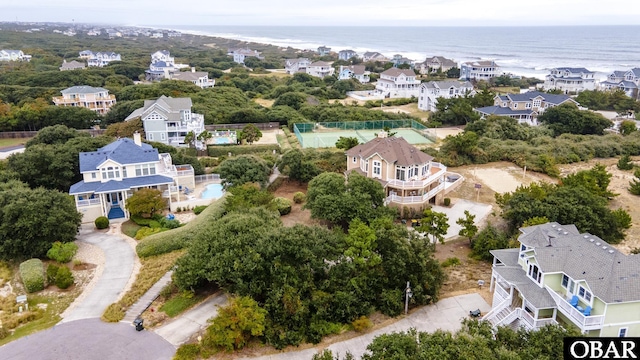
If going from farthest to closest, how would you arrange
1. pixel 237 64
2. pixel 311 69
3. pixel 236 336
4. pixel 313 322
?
1. pixel 237 64
2. pixel 311 69
3. pixel 313 322
4. pixel 236 336

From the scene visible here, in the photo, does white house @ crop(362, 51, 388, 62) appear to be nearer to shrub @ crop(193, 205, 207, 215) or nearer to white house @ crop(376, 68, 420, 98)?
white house @ crop(376, 68, 420, 98)

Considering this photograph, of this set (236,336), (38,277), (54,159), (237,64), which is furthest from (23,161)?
(237,64)

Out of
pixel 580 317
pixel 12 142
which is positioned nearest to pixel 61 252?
pixel 580 317

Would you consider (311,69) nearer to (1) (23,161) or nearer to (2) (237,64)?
(2) (237,64)

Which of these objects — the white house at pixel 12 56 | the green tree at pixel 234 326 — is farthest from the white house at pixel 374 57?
the green tree at pixel 234 326

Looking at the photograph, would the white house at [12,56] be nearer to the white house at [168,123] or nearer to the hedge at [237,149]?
the white house at [168,123]

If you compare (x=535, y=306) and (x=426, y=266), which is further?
(x=426, y=266)

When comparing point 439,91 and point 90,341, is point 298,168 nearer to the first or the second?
point 90,341

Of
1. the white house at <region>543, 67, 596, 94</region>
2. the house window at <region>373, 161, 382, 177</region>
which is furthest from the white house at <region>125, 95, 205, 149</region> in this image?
the white house at <region>543, 67, 596, 94</region>
